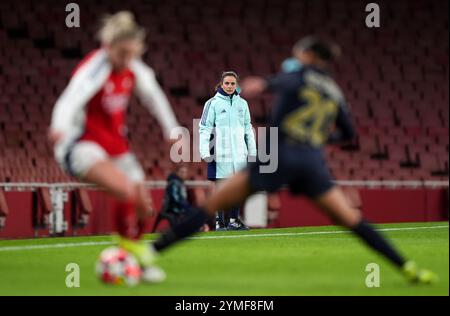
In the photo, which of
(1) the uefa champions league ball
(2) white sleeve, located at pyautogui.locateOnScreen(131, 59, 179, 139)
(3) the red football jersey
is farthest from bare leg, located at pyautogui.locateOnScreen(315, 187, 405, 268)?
(3) the red football jersey

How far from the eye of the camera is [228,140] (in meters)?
13.5

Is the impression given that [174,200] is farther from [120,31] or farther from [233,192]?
[120,31]

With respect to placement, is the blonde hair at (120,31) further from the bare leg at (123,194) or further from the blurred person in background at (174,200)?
the blurred person in background at (174,200)

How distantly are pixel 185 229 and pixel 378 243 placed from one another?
4.32 feet

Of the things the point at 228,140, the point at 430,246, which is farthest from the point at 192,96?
the point at 430,246

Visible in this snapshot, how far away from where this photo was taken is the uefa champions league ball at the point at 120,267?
23.4 ft

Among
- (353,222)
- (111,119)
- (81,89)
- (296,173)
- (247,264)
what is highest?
(81,89)

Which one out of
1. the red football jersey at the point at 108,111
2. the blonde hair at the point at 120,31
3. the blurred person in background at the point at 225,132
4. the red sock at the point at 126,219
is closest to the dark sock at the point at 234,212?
the blurred person in background at the point at 225,132

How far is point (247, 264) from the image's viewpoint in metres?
9.06

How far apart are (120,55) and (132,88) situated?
1.12ft

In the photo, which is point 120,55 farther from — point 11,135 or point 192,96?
point 192,96

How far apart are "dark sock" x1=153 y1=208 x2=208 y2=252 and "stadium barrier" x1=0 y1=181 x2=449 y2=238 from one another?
23.3 ft

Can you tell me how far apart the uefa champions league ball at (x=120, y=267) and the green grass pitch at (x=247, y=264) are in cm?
8

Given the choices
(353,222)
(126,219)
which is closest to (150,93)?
(126,219)
